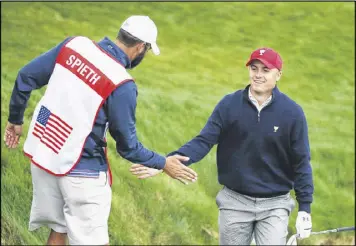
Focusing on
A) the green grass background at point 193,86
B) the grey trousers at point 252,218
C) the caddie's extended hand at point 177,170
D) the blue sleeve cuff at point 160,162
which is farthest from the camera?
the green grass background at point 193,86

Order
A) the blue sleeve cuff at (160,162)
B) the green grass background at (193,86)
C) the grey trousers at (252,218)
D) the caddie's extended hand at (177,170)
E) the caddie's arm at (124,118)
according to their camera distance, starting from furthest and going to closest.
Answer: the green grass background at (193,86)
the grey trousers at (252,218)
the caddie's extended hand at (177,170)
the blue sleeve cuff at (160,162)
the caddie's arm at (124,118)

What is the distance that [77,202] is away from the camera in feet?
16.9

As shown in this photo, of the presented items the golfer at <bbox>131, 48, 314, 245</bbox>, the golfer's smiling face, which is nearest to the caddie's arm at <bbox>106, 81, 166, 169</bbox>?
the golfer at <bbox>131, 48, 314, 245</bbox>

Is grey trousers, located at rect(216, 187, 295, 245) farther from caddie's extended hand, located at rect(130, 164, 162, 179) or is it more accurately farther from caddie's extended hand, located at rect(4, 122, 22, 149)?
caddie's extended hand, located at rect(4, 122, 22, 149)

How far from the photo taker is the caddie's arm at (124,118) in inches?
194

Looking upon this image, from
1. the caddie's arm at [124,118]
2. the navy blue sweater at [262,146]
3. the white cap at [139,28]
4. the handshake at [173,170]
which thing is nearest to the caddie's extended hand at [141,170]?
the handshake at [173,170]

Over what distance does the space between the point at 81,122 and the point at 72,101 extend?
0.40 ft

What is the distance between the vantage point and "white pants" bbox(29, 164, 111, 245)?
5125 mm

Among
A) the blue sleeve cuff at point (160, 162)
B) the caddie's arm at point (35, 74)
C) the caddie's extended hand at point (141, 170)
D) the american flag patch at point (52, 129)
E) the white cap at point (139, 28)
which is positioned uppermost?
the white cap at point (139, 28)

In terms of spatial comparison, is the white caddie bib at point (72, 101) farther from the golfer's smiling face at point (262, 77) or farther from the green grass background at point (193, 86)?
the green grass background at point (193, 86)

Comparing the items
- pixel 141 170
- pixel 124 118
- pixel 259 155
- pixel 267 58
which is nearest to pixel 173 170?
pixel 141 170

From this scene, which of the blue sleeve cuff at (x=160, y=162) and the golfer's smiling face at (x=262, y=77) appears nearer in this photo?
the blue sleeve cuff at (x=160, y=162)

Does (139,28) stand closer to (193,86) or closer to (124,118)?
(124,118)

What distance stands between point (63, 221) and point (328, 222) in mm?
4238
